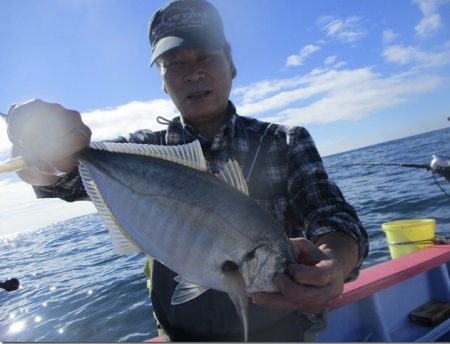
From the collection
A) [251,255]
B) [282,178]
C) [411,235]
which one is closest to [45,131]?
[251,255]

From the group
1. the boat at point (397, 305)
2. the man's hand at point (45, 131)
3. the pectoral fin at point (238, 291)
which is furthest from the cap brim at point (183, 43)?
the boat at point (397, 305)

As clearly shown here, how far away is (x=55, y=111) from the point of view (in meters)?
1.87

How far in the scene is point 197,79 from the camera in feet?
9.16

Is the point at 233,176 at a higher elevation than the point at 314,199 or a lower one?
higher

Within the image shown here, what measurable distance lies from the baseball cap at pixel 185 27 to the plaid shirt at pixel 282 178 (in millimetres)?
622

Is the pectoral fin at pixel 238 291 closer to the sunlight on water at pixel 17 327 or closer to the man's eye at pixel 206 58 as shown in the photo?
the man's eye at pixel 206 58

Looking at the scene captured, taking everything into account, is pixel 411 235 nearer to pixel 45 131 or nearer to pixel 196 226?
pixel 196 226

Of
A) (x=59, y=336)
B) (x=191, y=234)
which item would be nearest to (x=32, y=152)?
(x=191, y=234)

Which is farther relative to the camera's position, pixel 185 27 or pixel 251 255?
pixel 185 27

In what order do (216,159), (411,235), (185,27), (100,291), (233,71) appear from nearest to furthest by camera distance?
(185,27) < (216,159) < (233,71) < (411,235) < (100,291)

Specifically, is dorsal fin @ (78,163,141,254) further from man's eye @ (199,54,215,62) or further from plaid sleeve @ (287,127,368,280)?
man's eye @ (199,54,215,62)

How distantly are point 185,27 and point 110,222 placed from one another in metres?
1.59

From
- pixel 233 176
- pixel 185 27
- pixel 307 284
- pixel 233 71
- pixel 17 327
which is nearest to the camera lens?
pixel 307 284

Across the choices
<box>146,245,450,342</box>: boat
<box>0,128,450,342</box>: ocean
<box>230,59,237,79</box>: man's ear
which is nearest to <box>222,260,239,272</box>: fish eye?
<box>230,59,237,79</box>: man's ear
